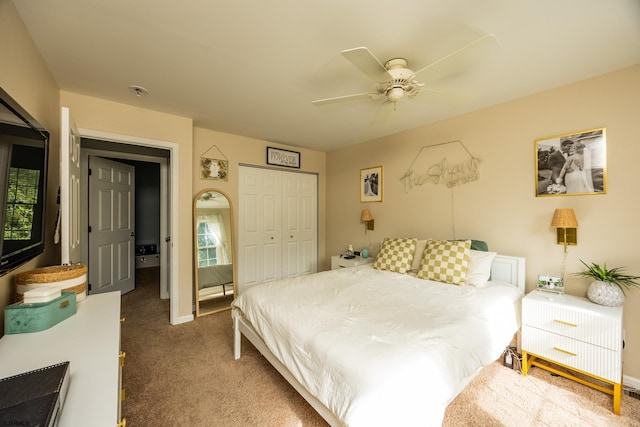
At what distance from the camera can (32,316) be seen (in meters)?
1.13

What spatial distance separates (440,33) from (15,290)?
2883mm

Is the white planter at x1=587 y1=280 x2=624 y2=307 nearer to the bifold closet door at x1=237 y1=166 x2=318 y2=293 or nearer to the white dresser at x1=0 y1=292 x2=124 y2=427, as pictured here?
the white dresser at x1=0 y1=292 x2=124 y2=427

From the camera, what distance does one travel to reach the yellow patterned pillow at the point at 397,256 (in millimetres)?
2813

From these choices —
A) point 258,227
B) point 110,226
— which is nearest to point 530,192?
point 258,227

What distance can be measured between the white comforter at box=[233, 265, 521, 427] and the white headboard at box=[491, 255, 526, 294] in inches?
5.8

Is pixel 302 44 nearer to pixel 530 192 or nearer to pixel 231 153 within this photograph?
pixel 231 153

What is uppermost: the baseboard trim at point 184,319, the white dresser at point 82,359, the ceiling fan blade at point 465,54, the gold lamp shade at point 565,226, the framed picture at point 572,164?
the ceiling fan blade at point 465,54

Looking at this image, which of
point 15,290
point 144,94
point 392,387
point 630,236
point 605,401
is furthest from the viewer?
point 144,94

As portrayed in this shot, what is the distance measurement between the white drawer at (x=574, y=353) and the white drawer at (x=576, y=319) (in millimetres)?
39

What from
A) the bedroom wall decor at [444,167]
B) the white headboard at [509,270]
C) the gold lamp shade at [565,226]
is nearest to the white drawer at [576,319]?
the white headboard at [509,270]

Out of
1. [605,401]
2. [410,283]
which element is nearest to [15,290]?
[410,283]

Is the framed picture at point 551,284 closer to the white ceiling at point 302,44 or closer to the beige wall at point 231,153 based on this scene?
the white ceiling at point 302,44

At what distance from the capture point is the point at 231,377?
2039 mm

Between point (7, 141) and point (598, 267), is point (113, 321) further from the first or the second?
point (598, 267)
